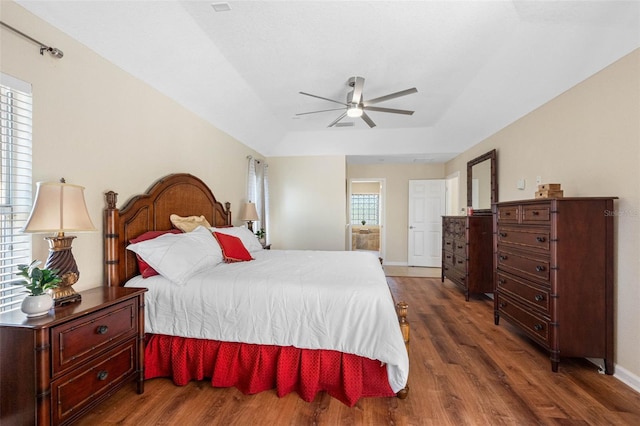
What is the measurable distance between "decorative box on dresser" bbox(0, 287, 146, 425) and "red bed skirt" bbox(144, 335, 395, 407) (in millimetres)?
340

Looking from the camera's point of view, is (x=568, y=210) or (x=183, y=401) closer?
(x=183, y=401)

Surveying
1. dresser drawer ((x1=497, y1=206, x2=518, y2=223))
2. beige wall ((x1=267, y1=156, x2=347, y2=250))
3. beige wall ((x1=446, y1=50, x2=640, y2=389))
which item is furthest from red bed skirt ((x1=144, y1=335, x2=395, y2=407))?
beige wall ((x1=267, y1=156, x2=347, y2=250))

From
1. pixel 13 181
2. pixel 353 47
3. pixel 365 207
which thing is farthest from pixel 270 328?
pixel 365 207

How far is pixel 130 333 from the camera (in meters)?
1.72

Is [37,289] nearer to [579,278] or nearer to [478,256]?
[579,278]

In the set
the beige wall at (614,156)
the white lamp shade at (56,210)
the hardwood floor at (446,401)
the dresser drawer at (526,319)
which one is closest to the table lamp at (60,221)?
the white lamp shade at (56,210)

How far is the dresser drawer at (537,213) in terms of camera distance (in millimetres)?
2213

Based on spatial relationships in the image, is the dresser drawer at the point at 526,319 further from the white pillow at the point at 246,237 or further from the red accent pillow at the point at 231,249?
the white pillow at the point at 246,237

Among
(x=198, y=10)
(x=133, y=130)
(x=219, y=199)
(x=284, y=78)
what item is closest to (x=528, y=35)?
(x=284, y=78)

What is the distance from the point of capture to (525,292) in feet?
8.20

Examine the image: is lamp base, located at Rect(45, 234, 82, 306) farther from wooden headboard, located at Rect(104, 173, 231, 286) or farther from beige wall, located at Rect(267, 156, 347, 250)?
beige wall, located at Rect(267, 156, 347, 250)

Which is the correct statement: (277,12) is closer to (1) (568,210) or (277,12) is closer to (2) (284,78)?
(2) (284,78)

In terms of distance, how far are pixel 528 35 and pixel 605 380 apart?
107 inches

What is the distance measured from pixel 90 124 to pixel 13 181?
2.02 feet
